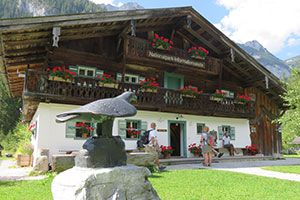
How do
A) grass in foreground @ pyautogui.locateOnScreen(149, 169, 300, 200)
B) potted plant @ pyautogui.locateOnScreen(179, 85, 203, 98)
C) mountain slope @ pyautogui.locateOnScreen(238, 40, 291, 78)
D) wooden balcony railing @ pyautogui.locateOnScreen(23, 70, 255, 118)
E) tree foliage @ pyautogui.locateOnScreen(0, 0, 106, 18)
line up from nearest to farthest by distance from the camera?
grass in foreground @ pyautogui.locateOnScreen(149, 169, 300, 200)
wooden balcony railing @ pyautogui.locateOnScreen(23, 70, 255, 118)
potted plant @ pyautogui.locateOnScreen(179, 85, 203, 98)
tree foliage @ pyautogui.locateOnScreen(0, 0, 106, 18)
mountain slope @ pyautogui.locateOnScreen(238, 40, 291, 78)

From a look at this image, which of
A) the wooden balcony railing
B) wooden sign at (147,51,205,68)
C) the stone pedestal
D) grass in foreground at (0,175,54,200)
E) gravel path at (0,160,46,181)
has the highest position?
wooden sign at (147,51,205,68)

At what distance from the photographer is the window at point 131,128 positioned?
11808mm

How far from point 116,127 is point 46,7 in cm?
9151

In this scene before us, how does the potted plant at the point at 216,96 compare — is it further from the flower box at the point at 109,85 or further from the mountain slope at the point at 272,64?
the mountain slope at the point at 272,64

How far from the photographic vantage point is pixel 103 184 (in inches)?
133

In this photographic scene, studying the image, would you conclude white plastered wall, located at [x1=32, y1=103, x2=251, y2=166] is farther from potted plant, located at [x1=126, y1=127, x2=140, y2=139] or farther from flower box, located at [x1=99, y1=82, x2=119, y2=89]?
flower box, located at [x1=99, y1=82, x2=119, y2=89]

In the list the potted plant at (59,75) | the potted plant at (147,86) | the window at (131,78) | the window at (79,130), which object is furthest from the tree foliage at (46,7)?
the window at (79,130)

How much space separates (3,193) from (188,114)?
10.3 metres

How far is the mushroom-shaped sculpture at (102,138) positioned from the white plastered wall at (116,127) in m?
7.08

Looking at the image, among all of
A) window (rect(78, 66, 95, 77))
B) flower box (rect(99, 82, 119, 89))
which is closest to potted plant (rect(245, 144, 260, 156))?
flower box (rect(99, 82, 119, 89))

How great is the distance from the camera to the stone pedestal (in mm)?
3256

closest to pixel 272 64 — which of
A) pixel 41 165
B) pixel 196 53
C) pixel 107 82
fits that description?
pixel 196 53

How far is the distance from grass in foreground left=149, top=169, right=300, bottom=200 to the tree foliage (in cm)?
8427

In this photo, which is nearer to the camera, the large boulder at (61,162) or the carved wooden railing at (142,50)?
the large boulder at (61,162)
